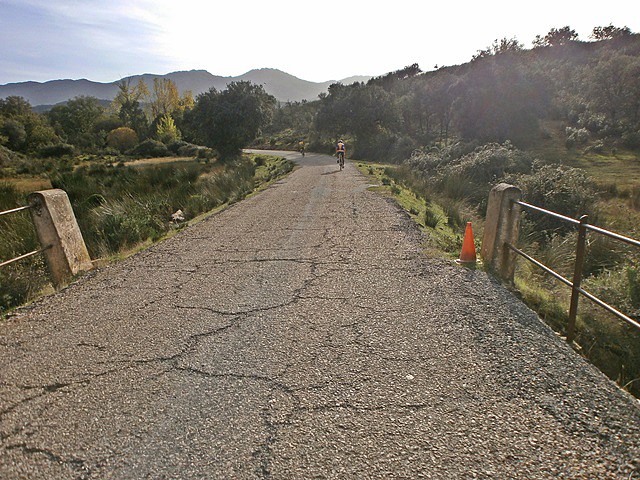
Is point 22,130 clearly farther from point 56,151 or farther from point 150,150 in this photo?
point 150,150

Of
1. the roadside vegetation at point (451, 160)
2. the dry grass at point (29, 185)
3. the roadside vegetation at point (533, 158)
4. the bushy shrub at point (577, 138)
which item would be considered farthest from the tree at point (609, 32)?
the dry grass at point (29, 185)

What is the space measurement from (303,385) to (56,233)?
182 inches

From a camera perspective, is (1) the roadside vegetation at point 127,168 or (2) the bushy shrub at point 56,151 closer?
(1) the roadside vegetation at point 127,168

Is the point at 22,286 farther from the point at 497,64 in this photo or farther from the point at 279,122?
the point at 279,122

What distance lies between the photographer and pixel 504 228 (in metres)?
5.23

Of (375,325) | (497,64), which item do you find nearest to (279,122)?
(497,64)

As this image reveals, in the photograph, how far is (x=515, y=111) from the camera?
34.8 metres

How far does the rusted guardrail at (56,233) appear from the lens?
5398 millimetres

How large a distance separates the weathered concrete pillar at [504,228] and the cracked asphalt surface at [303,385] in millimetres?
300

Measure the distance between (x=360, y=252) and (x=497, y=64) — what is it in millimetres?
38798

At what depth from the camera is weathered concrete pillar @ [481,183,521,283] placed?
17.0 ft

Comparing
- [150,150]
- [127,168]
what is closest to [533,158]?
[127,168]

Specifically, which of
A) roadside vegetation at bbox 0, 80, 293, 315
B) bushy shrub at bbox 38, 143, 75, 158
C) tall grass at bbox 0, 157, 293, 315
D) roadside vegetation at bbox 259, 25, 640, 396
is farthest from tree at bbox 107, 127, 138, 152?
tall grass at bbox 0, 157, 293, 315

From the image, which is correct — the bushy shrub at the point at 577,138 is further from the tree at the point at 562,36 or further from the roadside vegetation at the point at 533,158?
the tree at the point at 562,36
